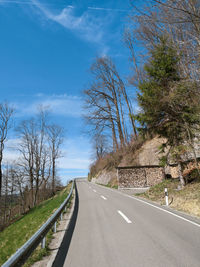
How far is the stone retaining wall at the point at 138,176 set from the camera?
2214cm

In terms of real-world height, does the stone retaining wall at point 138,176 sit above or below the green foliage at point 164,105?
below

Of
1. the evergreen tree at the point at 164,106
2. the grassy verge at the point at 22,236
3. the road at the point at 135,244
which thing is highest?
the evergreen tree at the point at 164,106

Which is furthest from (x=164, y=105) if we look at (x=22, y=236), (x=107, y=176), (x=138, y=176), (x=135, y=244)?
(x=107, y=176)

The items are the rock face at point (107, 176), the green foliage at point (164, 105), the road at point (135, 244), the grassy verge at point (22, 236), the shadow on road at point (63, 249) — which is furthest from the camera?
the rock face at point (107, 176)

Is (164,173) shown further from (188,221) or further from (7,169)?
(7,169)

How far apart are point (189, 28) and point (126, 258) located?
379 inches

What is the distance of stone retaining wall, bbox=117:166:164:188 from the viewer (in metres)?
22.1

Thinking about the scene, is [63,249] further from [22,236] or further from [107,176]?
[107,176]

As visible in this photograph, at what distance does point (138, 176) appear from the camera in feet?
74.2

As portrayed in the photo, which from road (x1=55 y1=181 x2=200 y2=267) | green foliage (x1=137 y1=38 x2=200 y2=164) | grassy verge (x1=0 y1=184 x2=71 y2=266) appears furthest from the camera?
green foliage (x1=137 y1=38 x2=200 y2=164)

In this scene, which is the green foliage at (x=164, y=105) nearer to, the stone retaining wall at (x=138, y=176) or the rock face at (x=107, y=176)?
the stone retaining wall at (x=138, y=176)

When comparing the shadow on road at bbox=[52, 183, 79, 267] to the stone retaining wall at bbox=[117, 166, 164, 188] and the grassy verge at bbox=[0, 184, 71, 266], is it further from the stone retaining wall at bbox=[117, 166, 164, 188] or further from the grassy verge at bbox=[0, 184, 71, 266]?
the stone retaining wall at bbox=[117, 166, 164, 188]

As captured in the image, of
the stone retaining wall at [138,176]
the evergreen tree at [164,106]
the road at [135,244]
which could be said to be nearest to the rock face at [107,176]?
the stone retaining wall at [138,176]

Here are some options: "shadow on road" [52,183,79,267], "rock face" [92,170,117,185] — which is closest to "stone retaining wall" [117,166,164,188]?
"rock face" [92,170,117,185]
